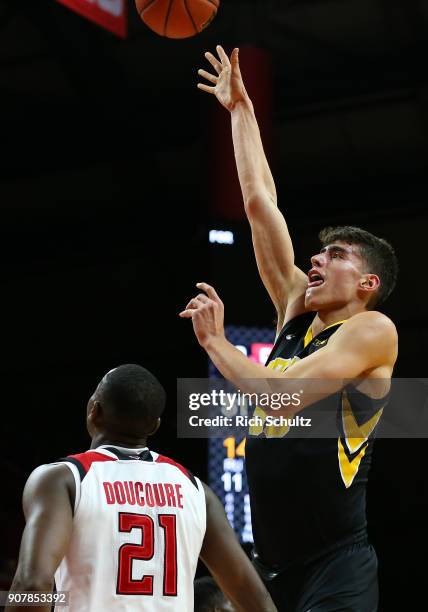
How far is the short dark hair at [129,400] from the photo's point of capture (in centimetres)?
283

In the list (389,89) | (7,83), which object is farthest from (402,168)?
(7,83)

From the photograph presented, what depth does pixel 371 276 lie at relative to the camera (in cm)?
371

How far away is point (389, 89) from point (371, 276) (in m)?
8.79

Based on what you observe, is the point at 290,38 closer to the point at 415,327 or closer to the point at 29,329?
the point at 415,327

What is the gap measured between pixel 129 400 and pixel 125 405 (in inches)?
0.7

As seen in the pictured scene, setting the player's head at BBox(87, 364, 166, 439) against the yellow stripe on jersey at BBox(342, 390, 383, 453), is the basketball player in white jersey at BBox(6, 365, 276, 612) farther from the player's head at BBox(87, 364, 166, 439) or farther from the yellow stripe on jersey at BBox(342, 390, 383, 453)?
the yellow stripe on jersey at BBox(342, 390, 383, 453)

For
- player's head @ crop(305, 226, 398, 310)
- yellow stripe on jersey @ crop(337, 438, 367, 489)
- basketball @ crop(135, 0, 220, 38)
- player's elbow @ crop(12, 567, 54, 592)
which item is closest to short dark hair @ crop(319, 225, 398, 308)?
player's head @ crop(305, 226, 398, 310)

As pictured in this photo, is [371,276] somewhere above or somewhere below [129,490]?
above

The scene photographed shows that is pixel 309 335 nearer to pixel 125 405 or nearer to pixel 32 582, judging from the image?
pixel 125 405

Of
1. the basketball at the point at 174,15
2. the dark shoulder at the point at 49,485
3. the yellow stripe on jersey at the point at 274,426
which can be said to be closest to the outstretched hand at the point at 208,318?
the yellow stripe on jersey at the point at 274,426

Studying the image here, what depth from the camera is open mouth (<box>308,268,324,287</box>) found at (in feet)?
12.0

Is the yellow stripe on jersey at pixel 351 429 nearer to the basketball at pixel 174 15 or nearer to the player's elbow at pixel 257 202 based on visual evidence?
the player's elbow at pixel 257 202

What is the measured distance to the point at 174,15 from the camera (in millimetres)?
4742

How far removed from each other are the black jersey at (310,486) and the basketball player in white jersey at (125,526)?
46 centimetres
